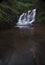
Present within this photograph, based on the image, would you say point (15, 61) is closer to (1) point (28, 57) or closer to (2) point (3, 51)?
(1) point (28, 57)

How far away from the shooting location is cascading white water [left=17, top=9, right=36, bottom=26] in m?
17.2

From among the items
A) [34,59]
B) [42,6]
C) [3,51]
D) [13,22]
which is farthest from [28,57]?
[42,6]

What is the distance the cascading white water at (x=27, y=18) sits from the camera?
17203mm

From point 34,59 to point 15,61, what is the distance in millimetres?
584

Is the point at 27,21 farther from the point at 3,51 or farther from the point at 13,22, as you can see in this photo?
the point at 3,51

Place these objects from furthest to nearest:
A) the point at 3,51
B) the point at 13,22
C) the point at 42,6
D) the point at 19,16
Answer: the point at 42,6
the point at 19,16
the point at 13,22
the point at 3,51

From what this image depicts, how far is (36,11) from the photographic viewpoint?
1883 centimetres

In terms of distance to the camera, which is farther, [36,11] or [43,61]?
[36,11]

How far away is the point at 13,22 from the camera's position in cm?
1664

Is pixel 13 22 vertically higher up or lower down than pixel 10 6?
lower down

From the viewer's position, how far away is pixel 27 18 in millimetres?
17969

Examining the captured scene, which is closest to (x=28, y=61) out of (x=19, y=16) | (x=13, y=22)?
(x=13, y=22)

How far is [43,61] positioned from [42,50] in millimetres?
1232

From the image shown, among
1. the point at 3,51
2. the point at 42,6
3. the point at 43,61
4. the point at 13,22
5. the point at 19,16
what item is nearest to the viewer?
the point at 43,61
